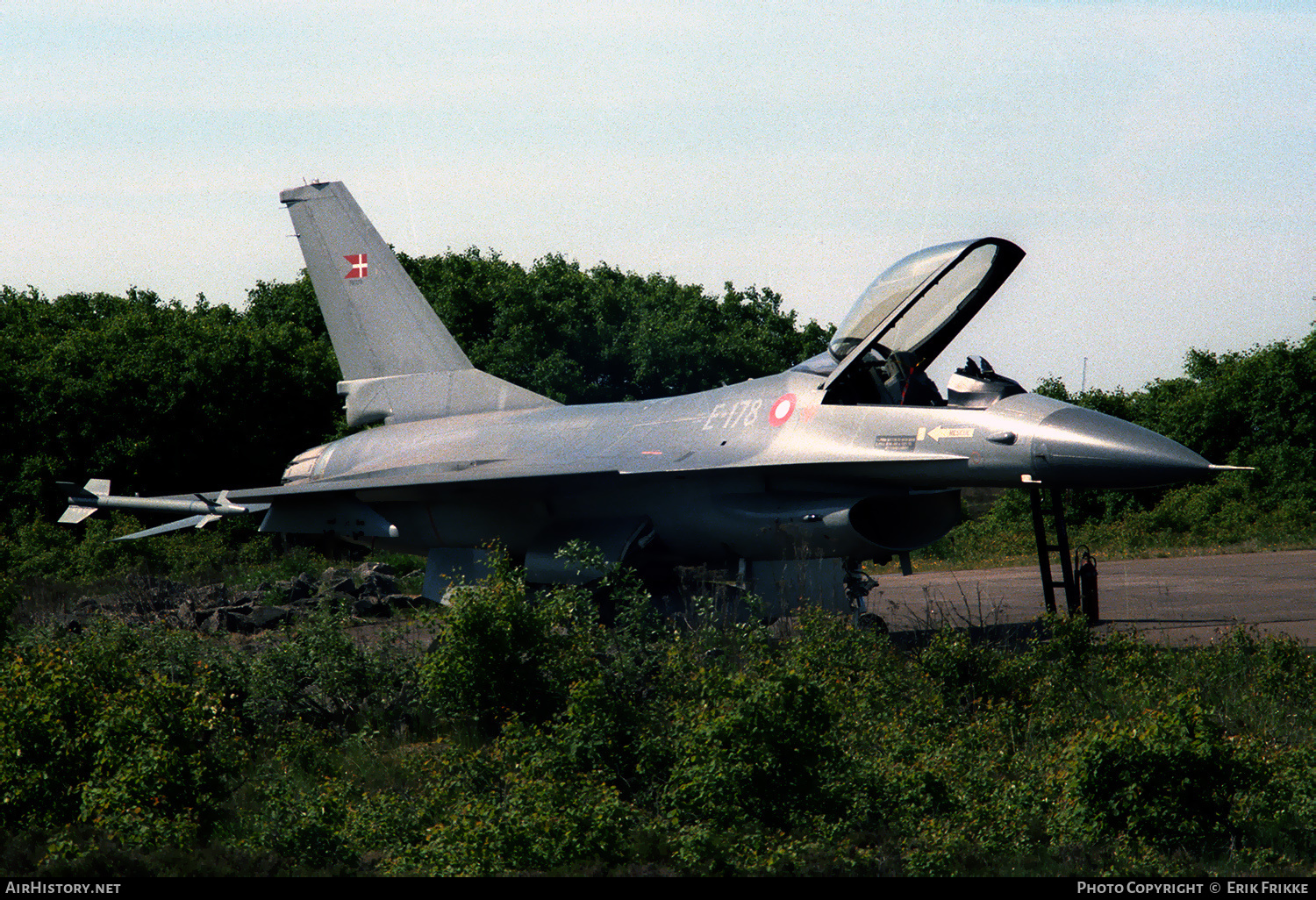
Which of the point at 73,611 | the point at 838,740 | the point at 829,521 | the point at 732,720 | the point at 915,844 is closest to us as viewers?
the point at 915,844

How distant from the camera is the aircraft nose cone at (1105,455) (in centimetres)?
1021

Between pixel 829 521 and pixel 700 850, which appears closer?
pixel 700 850

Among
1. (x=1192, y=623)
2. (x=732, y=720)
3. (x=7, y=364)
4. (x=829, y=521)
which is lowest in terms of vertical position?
(x=1192, y=623)

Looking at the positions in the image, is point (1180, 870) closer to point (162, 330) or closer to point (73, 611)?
point (73, 611)

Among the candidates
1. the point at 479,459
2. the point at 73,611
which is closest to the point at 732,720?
the point at 479,459

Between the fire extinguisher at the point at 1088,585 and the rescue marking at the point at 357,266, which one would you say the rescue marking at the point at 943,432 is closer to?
the fire extinguisher at the point at 1088,585

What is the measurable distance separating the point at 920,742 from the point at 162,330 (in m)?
30.7

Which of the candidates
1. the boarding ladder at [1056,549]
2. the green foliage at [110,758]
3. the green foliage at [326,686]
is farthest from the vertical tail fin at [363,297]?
the green foliage at [110,758]

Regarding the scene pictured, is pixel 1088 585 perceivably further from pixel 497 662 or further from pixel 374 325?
pixel 374 325

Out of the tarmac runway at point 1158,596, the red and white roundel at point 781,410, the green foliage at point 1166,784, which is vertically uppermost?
the red and white roundel at point 781,410

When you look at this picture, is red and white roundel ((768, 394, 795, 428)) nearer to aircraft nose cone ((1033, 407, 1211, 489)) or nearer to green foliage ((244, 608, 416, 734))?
aircraft nose cone ((1033, 407, 1211, 489))

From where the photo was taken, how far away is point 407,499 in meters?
14.2

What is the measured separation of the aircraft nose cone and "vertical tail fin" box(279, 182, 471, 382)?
8.84 meters

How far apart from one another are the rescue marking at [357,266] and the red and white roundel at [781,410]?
7.64m
